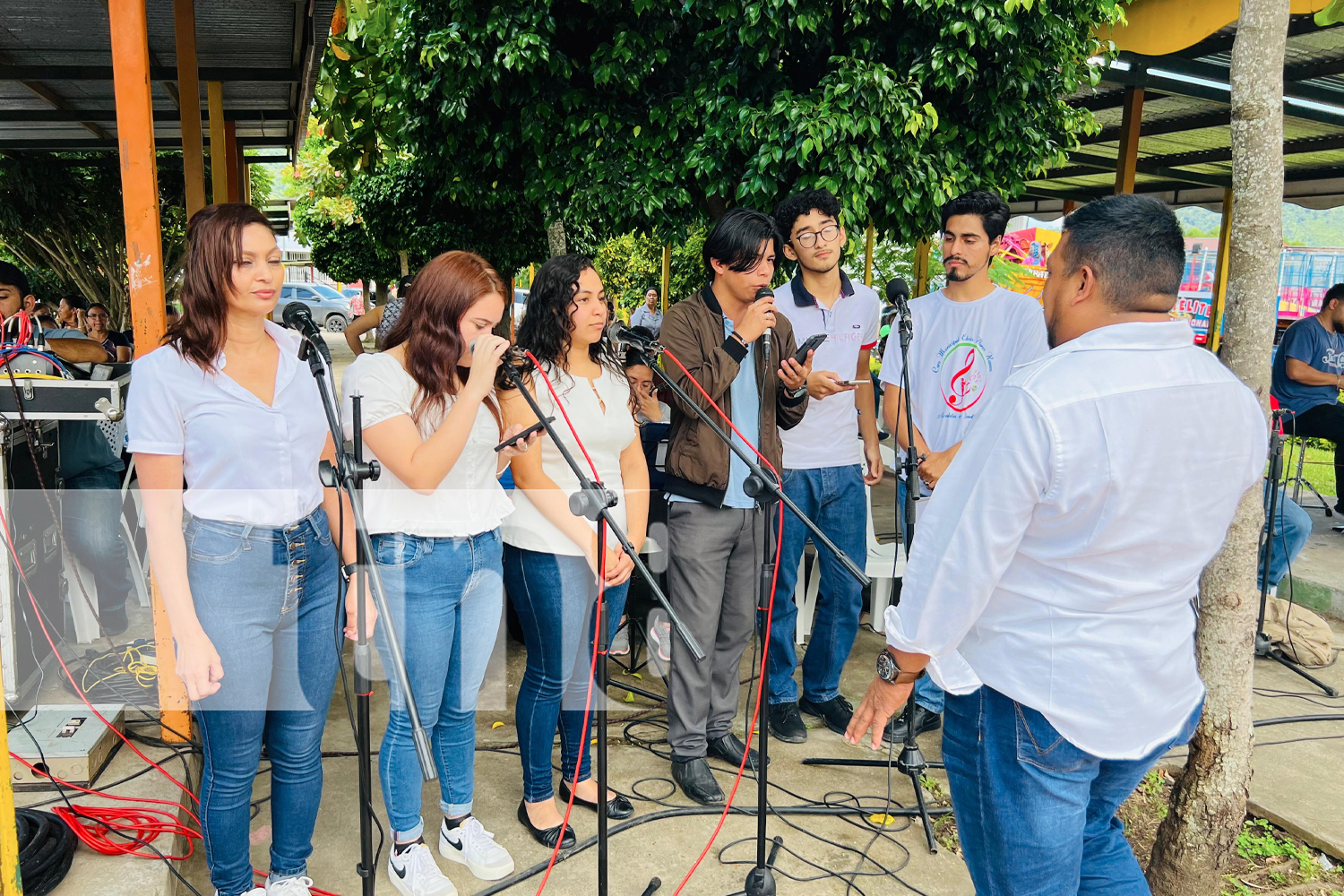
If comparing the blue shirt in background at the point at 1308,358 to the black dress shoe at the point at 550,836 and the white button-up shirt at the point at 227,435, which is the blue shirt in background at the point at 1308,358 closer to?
the black dress shoe at the point at 550,836

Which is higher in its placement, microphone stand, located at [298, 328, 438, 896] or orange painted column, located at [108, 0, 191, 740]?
orange painted column, located at [108, 0, 191, 740]

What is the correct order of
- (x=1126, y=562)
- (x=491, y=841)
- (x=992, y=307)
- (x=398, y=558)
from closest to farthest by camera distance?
(x=1126, y=562), (x=398, y=558), (x=491, y=841), (x=992, y=307)

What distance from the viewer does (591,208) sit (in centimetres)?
569

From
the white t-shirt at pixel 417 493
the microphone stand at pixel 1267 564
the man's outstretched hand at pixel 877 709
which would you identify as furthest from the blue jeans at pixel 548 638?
the microphone stand at pixel 1267 564

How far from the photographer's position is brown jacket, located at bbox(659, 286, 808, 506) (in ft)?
10.2

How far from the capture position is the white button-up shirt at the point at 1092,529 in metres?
1.57

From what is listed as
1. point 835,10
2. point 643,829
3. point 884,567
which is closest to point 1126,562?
point 643,829

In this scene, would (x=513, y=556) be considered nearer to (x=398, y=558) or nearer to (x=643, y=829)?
(x=398, y=558)

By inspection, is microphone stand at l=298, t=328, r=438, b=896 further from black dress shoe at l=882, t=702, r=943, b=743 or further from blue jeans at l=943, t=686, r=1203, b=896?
black dress shoe at l=882, t=702, r=943, b=743

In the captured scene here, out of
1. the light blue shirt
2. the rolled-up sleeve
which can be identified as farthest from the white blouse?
the rolled-up sleeve

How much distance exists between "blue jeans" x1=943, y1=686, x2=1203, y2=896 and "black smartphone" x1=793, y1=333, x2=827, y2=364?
1382 mm

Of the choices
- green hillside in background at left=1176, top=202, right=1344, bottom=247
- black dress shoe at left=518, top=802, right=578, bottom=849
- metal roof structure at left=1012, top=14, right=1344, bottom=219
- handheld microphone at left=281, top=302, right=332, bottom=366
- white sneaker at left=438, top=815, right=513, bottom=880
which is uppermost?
green hillside in background at left=1176, top=202, right=1344, bottom=247

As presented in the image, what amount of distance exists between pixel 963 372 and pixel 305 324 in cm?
247

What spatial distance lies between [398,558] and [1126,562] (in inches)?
69.9
